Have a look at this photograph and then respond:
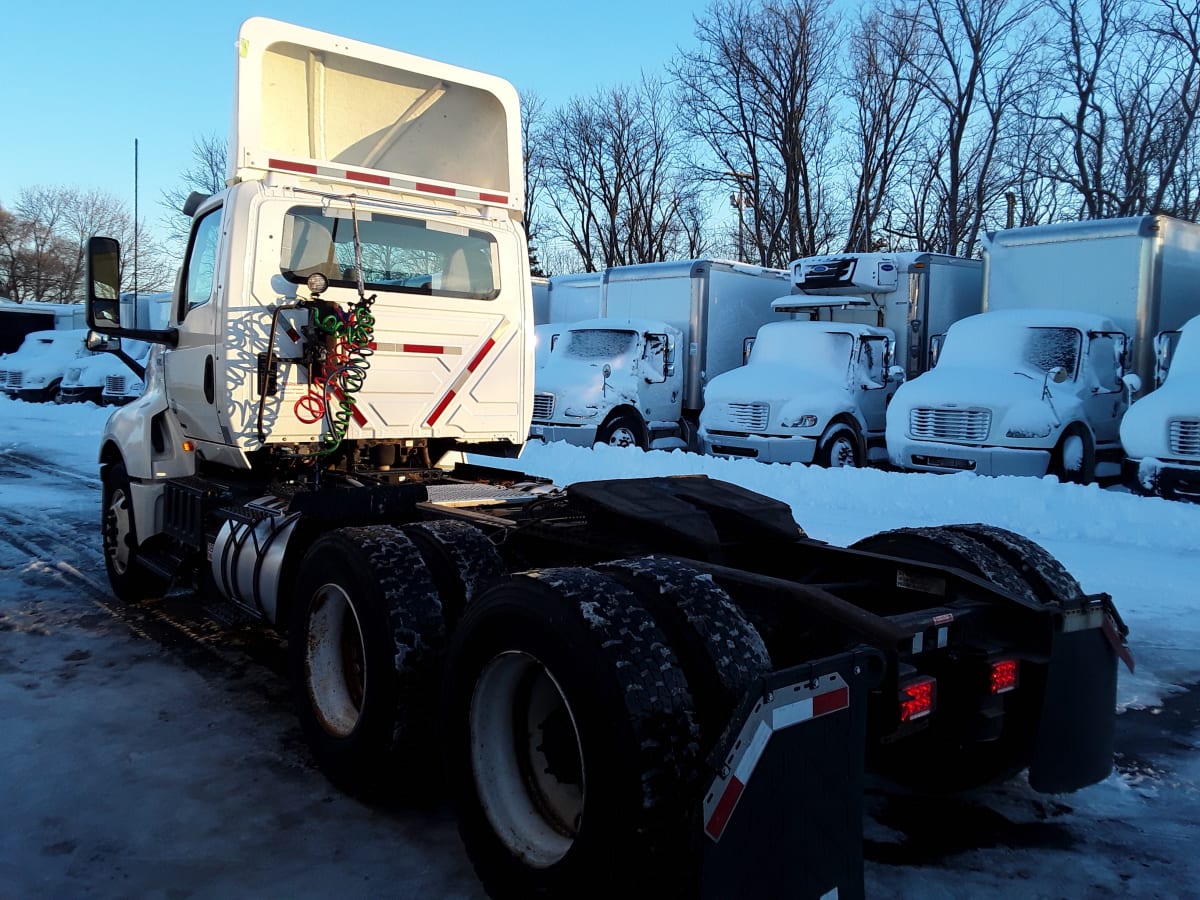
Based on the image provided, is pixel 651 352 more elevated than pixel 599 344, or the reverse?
pixel 599 344

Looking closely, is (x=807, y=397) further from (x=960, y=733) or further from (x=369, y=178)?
(x=960, y=733)

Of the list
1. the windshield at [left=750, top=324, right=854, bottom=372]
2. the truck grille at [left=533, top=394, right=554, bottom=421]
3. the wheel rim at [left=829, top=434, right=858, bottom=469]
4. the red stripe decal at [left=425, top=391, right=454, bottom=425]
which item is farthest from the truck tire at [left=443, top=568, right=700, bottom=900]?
the windshield at [left=750, top=324, right=854, bottom=372]

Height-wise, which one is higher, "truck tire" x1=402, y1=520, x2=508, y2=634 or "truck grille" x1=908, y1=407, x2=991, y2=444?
"truck grille" x1=908, y1=407, x2=991, y2=444

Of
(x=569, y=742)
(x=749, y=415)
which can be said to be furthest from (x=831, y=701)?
(x=749, y=415)

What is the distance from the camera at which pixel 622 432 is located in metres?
15.5

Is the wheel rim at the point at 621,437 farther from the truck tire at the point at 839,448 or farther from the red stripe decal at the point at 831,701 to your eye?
the red stripe decal at the point at 831,701

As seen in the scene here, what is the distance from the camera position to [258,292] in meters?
5.30

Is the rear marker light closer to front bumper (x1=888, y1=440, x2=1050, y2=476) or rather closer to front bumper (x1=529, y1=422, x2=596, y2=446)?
front bumper (x1=888, y1=440, x2=1050, y2=476)

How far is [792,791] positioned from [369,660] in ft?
5.96

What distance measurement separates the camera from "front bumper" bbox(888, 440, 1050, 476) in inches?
452

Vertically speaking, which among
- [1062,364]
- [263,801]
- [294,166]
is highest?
[294,166]

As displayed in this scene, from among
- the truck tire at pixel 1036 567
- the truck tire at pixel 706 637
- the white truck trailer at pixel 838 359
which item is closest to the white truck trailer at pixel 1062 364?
the white truck trailer at pixel 838 359

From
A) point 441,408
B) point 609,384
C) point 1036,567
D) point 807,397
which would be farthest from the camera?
point 609,384

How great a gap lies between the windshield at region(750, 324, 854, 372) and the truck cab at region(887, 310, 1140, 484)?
6.26 feet
